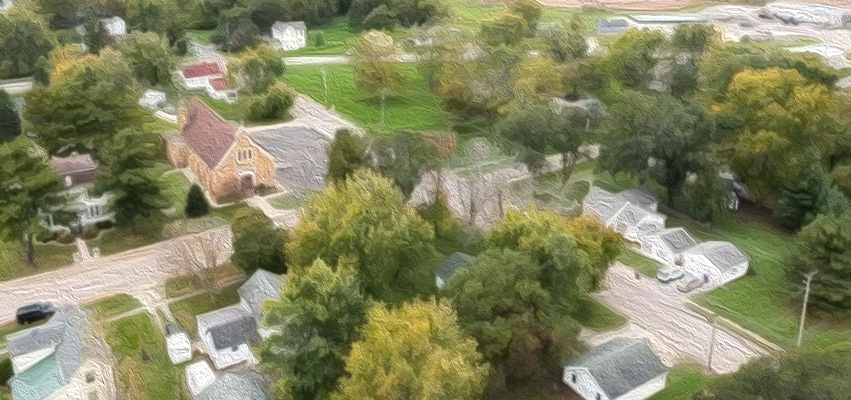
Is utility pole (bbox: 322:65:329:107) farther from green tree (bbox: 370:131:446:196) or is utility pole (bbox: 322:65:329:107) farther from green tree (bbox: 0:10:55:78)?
green tree (bbox: 370:131:446:196)

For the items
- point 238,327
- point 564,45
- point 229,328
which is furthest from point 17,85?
point 564,45

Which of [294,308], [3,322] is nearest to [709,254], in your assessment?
[294,308]

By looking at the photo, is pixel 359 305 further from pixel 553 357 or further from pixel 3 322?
pixel 3 322

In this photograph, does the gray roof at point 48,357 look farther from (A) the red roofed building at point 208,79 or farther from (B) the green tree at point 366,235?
(A) the red roofed building at point 208,79

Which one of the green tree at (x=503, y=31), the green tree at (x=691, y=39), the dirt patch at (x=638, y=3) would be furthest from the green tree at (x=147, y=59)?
the dirt patch at (x=638, y=3)

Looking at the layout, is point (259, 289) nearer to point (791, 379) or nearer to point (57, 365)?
point (57, 365)

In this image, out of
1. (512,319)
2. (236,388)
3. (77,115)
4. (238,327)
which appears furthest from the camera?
(77,115)

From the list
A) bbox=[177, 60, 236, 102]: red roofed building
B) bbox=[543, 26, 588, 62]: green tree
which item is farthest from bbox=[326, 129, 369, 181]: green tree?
bbox=[543, 26, 588, 62]: green tree
